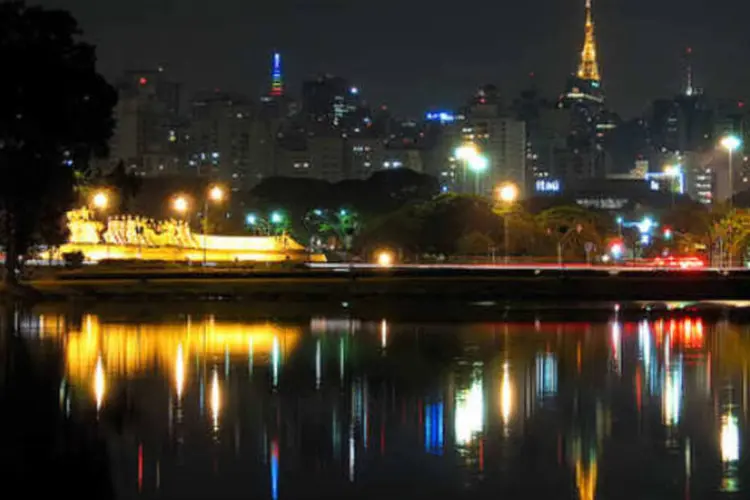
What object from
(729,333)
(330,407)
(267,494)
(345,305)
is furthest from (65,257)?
(267,494)

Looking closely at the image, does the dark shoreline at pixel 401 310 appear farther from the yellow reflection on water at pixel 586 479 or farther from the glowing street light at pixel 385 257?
the glowing street light at pixel 385 257

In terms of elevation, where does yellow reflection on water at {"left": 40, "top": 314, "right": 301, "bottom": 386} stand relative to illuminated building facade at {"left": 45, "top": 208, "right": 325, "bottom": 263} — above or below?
below

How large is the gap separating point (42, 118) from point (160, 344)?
2188 cm

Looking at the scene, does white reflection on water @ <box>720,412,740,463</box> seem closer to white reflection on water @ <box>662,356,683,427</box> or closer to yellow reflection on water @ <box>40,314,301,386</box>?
white reflection on water @ <box>662,356,683,427</box>

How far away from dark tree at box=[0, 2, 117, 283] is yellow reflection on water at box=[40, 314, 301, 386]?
11967 mm

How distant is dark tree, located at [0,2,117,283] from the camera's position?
167ft

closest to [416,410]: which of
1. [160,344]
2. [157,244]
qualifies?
[160,344]

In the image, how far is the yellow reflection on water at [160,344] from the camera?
91.6 ft

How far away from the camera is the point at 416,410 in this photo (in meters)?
22.1

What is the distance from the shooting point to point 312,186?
494 ft

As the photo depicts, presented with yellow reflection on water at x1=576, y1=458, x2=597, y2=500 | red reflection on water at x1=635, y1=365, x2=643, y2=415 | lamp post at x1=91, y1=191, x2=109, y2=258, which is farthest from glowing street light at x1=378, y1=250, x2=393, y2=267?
yellow reflection on water at x1=576, y1=458, x2=597, y2=500

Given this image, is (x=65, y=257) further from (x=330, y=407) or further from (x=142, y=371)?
(x=330, y=407)

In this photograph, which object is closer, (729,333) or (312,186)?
(729,333)

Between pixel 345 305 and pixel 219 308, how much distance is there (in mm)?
5624
